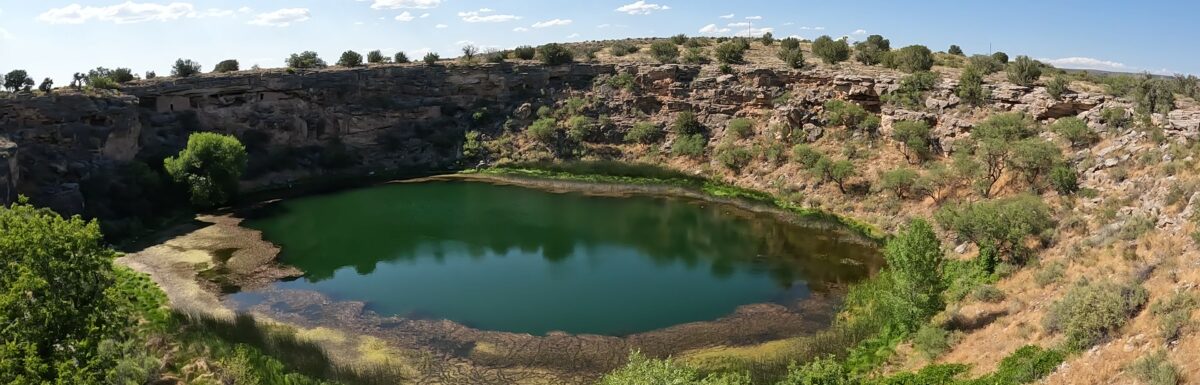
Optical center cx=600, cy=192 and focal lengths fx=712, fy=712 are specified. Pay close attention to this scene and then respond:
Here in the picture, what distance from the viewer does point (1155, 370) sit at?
13133 millimetres

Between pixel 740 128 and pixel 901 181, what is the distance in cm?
1500

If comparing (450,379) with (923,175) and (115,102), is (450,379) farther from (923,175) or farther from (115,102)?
(115,102)

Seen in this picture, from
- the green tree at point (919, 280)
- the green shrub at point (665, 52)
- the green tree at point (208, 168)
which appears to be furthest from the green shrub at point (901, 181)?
the green tree at point (208, 168)

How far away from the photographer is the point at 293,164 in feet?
171

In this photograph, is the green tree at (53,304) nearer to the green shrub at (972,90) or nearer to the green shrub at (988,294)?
the green shrub at (988,294)

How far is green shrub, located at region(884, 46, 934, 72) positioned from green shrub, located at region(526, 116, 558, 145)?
25.1 m

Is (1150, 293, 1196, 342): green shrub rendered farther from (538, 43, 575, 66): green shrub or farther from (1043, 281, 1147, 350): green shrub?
(538, 43, 575, 66): green shrub

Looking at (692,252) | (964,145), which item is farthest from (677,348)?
(964,145)

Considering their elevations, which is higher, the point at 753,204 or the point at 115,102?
the point at 115,102

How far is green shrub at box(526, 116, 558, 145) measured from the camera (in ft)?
184

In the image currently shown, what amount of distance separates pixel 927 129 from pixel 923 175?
14.1ft

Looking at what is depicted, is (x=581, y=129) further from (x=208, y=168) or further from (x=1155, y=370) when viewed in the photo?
(x=1155, y=370)

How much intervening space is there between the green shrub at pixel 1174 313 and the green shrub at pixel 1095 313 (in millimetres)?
553

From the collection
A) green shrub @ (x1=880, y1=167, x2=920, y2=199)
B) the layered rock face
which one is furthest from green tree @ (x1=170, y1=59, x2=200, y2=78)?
green shrub @ (x1=880, y1=167, x2=920, y2=199)
